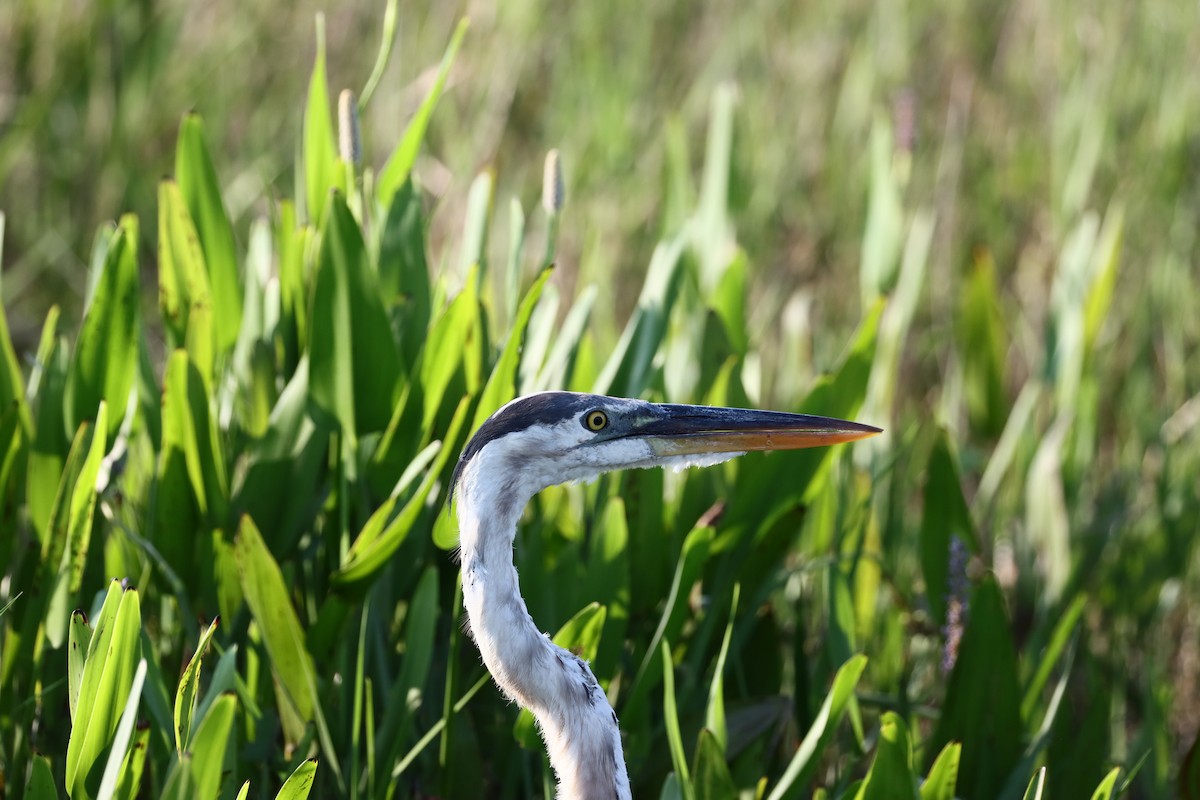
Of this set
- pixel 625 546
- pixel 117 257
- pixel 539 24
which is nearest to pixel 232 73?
pixel 539 24

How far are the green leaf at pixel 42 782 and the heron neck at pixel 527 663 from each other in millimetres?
515

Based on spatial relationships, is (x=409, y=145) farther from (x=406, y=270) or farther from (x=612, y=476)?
(x=612, y=476)

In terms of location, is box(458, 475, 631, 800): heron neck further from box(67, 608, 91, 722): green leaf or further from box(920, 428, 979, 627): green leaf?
box(920, 428, 979, 627): green leaf

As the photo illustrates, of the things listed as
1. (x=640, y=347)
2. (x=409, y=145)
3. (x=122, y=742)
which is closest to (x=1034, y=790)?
(x=640, y=347)

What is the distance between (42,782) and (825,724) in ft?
3.22

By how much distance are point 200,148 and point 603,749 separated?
1.34 m

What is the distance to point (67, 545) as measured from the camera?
182 centimetres

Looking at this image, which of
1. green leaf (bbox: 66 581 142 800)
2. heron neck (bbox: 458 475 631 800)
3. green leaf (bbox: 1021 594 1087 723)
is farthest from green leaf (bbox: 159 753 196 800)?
green leaf (bbox: 1021 594 1087 723)

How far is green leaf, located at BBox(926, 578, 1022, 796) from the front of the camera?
195cm

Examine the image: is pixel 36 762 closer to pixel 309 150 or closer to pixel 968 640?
pixel 309 150

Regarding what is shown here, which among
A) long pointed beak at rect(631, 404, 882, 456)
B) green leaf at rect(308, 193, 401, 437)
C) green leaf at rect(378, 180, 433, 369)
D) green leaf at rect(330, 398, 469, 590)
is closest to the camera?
long pointed beak at rect(631, 404, 882, 456)

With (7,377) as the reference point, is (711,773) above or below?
below

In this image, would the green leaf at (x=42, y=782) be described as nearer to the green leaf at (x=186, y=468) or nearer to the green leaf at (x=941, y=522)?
the green leaf at (x=186, y=468)

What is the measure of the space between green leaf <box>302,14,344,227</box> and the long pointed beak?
876 mm
